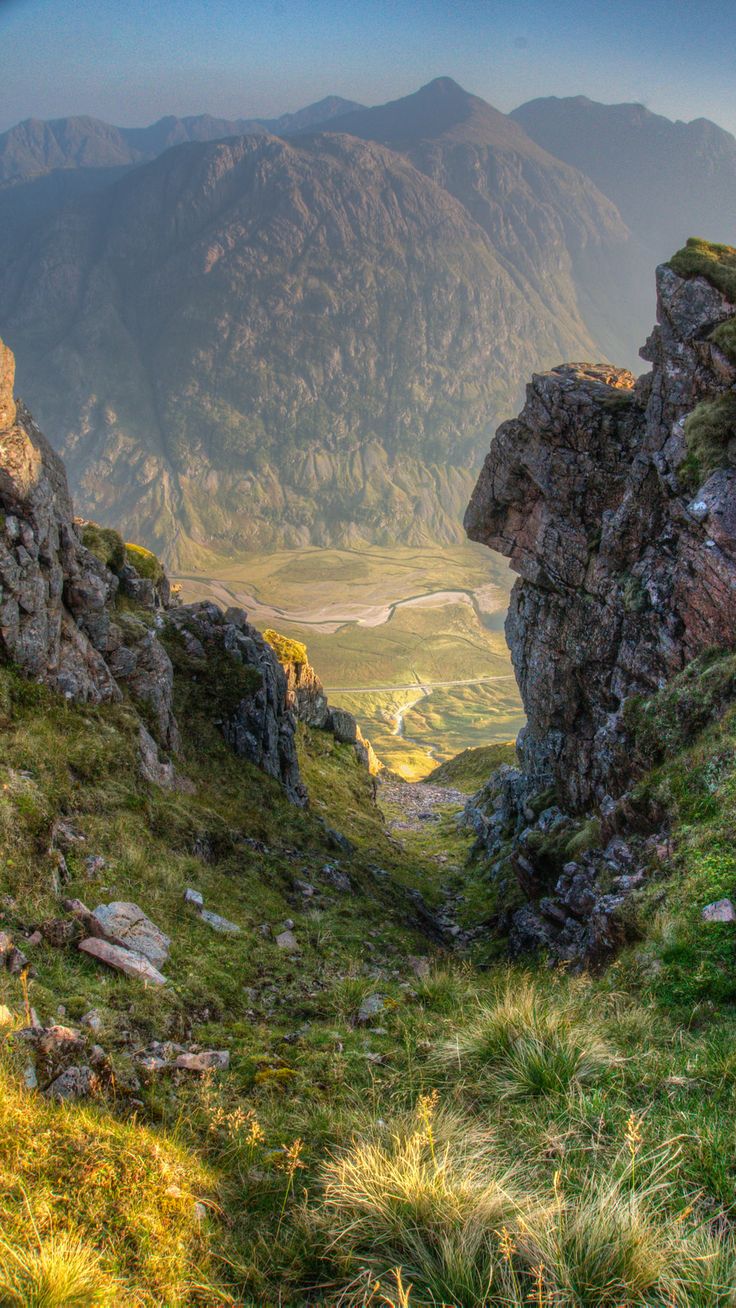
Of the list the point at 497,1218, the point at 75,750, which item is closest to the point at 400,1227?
the point at 497,1218

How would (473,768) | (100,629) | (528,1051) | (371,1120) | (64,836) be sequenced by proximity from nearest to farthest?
(371,1120)
(528,1051)
(64,836)
(100,629)
(473,768)

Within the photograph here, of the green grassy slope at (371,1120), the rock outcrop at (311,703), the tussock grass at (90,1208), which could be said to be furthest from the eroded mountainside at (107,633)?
the rock outcrop at (311,703)

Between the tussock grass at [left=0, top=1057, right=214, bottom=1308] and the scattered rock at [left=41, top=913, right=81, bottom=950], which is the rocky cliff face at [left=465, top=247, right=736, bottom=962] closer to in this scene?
the scattered rock at [left=41, top=913, right=81, bottom=950]

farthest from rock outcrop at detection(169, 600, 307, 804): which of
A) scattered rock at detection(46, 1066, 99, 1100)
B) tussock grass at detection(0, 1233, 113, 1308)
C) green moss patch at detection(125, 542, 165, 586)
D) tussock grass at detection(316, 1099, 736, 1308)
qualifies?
tussock grass at detection(0, 1233, 113, 1308)

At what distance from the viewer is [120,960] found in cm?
1134

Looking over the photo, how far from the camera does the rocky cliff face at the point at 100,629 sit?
1850cm

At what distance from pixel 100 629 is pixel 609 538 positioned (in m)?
20.0

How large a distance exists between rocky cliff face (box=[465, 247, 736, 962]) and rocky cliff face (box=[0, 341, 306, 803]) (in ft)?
44.8

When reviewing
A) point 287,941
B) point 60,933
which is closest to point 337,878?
point 287,941

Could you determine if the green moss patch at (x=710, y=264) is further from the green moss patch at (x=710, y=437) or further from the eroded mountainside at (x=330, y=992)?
the green moss patch at (x=710, y=437)

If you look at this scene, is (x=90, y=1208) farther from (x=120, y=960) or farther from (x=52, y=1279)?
(x=120, y=960)

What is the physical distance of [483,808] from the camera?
50.9 metres

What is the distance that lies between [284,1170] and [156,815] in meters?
13.1

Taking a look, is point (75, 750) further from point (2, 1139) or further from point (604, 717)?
point (604, 717)
